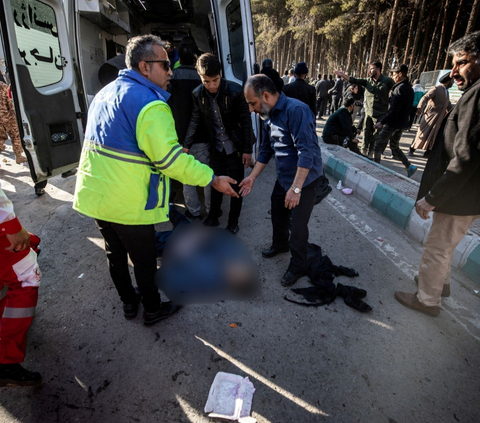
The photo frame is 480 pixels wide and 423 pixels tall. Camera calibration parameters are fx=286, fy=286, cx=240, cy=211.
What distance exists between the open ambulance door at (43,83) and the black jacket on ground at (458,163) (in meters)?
3.88

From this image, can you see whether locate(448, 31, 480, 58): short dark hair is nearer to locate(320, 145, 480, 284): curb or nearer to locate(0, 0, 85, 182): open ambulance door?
locate(320, 145, 480, 284): curb

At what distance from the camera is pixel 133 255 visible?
191 centimetres

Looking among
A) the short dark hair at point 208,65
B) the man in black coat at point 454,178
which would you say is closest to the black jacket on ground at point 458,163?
the man in black coat at point 454,178

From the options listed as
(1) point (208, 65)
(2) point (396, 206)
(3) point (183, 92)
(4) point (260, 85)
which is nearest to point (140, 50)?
(4) point (260, 85)

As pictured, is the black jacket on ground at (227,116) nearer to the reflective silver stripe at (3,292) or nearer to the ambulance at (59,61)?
the ambulance at (59,61)

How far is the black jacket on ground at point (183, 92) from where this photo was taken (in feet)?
10.9

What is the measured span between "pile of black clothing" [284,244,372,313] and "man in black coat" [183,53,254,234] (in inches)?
44.9

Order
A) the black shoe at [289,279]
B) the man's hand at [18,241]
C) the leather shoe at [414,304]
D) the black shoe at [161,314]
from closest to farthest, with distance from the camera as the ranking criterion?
the man's hand at [18,241] < the black shoe at [161,314] < the leather shoe at [414,304] < the black shoe at [289,279]

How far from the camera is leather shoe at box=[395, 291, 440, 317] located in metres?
2.28

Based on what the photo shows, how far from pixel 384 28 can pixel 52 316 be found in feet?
90.9

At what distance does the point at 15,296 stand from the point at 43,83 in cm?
275

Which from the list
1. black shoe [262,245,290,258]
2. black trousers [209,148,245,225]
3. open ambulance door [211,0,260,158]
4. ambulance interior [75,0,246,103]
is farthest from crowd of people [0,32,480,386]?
ambulance interior [75,0,246,103]

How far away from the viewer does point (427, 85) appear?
16391 mm

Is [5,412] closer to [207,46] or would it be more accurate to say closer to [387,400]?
[387,400]
